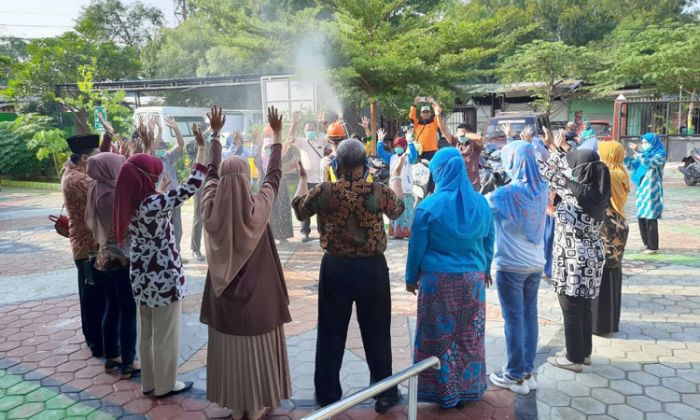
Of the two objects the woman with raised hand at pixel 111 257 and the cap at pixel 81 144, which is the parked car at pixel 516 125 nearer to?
the cap at pixel 81 144

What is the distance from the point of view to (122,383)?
376 centimetres

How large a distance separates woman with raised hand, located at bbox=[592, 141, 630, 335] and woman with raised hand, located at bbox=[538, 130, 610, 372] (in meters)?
0.41

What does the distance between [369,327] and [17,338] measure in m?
3.55

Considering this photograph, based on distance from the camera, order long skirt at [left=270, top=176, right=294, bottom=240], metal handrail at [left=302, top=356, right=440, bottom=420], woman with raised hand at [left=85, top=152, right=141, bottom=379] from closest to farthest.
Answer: metal handrail at [left=302, top=356, right=440, bottom=420] → woman with raised hand at [left=85, top=152, right=141, bottom=379] → long skirt at [left=270, top=176, right=294, bottom=240]

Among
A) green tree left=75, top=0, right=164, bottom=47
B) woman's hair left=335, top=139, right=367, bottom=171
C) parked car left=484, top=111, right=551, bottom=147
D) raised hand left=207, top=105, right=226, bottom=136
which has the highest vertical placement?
green tree left=75, top=0, right=164, bottom=47

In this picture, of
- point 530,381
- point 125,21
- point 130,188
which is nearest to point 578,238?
point 530,381

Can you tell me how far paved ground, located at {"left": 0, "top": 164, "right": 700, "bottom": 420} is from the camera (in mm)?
3309

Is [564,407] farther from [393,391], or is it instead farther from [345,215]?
[345,215]

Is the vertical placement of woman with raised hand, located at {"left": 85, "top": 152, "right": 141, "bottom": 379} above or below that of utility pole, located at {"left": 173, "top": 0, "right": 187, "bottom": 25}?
below

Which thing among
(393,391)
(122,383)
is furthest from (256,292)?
(122,383)

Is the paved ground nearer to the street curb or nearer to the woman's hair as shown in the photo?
the woman's hair

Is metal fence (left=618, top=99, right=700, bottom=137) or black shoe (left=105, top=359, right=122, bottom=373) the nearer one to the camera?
black shoe (left=105, top=359, right=122, bottom=373)

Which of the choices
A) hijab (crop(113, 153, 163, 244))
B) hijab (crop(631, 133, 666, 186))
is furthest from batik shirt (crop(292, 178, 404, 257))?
hijab (crop(631, 133, 666, 186))

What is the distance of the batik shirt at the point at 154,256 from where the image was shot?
325 cm
